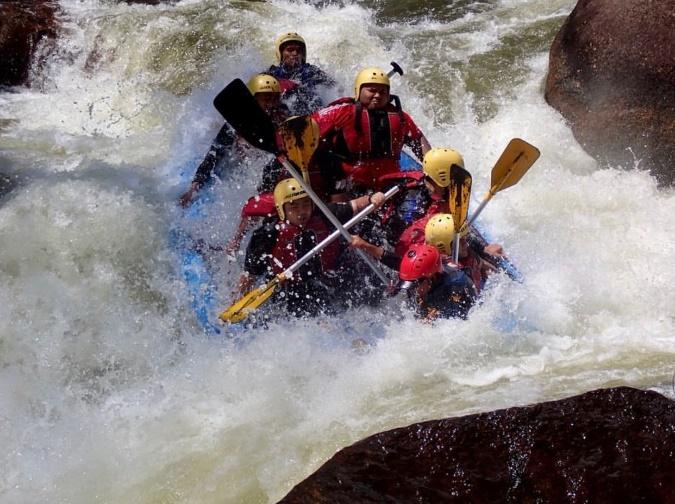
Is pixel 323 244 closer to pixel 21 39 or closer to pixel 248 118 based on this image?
pixel 248 118

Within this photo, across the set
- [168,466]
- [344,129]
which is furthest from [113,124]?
[168,466]

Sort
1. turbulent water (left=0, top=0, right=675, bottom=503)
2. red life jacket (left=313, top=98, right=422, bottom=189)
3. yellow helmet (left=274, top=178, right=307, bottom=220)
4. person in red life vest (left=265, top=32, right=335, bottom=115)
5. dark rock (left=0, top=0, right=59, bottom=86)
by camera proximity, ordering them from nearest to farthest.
A: turbulent water (left=0, top=0, right=675, bottom=503) < yellow helmet (left=274, top=178, right=307, bottom=220) < red life jacket (left=313, top=98, right=422, bottom=189) < person in red life vest (left=265, top=32, right=335, bottom=115) < dark rock (left=0, top=0, right=59, bottom=86)

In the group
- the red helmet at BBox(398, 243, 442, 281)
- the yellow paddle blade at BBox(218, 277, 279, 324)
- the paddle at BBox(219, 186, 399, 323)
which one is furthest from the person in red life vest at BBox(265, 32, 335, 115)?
the red helmet at BBox(398, 243, 442, 281)

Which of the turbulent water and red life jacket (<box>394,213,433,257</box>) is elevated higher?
red life jacket (<box>394,213,433,257</box>)

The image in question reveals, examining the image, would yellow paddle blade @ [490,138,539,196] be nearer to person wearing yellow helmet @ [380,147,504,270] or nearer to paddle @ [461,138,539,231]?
paddle @ [461,138,539,231]

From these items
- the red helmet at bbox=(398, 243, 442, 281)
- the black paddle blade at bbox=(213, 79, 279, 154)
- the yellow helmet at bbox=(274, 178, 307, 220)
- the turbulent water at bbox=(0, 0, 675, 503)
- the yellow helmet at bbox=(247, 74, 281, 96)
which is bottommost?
the turbulent water at bbox=(0, 0, 675, 503)

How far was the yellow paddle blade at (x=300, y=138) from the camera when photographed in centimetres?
370

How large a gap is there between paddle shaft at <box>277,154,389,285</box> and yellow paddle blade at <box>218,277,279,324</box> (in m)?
0.42

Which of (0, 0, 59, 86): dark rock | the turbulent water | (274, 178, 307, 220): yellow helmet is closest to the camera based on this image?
the turbulent water

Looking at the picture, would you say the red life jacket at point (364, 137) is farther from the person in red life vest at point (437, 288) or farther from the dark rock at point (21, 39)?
the dark rock at point (21, 39)

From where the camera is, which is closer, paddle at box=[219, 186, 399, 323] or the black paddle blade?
the black paddle blade

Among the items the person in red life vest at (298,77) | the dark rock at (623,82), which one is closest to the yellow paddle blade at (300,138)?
the person in red life vest at (298,77)

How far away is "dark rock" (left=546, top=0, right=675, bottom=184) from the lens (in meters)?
5.35

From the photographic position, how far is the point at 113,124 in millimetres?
6812
